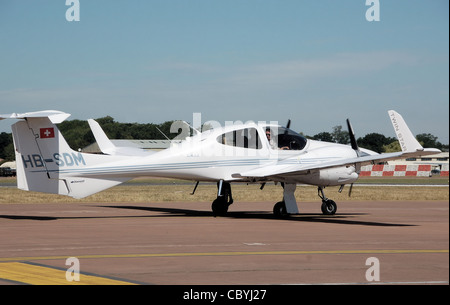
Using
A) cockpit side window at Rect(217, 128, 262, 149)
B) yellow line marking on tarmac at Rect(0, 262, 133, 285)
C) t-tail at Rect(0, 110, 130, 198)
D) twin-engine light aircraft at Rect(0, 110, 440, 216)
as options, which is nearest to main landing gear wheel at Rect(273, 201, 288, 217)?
twin-engine light aircraft at Rect(0, 110, 440, 216)

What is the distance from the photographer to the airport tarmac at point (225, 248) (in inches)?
408

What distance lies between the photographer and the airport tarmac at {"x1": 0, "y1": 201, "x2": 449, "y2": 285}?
10352 mm

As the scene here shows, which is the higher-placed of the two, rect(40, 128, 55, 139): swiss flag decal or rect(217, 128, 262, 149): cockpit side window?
rect(40, 128, 55, 139): swiss flag decal

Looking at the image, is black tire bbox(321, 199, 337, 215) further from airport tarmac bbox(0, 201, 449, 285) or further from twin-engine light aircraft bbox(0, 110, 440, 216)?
→ airport tarmac bbox(0, 201, 449, 285)

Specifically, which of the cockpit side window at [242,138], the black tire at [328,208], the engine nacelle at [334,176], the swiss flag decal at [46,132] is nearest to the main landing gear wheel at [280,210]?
the engine nacelle at [334,176]

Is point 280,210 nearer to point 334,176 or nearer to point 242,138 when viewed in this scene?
point 334,176

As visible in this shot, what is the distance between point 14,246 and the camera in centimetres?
1445

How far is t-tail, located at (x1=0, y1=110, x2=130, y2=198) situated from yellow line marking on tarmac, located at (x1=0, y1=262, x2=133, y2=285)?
330 inches

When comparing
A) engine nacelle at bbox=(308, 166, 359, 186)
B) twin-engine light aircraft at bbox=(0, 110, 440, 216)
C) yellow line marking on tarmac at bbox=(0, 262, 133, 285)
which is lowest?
yellow line marking on tarmac at bbox=(0, 262, 133, 285)

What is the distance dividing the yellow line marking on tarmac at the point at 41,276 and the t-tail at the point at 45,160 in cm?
838

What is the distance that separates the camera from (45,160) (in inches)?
782
